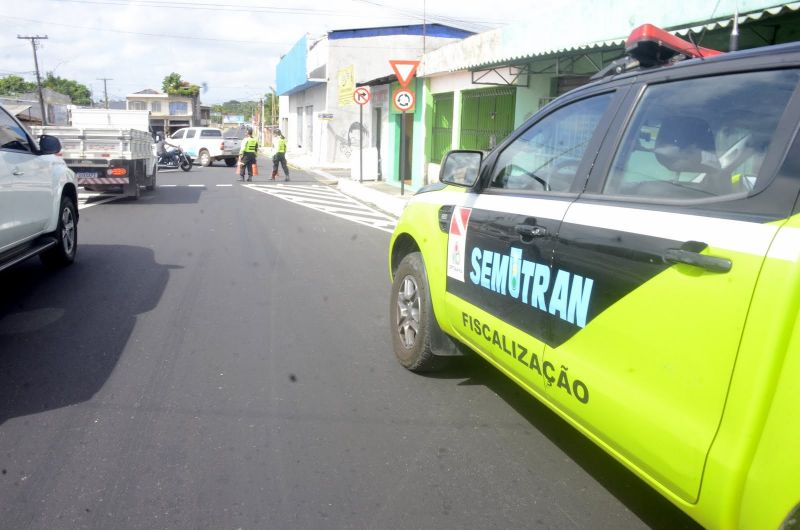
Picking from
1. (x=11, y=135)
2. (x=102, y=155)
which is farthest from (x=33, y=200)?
(x=102, y=155)

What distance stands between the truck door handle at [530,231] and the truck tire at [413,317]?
1.18 meters

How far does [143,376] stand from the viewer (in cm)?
446

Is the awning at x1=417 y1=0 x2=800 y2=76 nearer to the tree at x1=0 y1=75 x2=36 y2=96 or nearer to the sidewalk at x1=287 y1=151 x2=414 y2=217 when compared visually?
the sidewalk at x1=287 y1=151 x2=414 y2=217

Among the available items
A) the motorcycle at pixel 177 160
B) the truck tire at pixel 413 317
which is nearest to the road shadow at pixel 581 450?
the truck tire at pixel 413 317

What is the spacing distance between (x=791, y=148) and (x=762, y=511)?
1063mm

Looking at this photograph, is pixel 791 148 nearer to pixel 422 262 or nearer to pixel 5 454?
pixel 422 262

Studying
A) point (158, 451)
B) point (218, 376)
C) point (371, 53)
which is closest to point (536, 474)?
point (158, 451)

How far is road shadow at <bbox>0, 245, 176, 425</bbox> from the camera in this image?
4203 mm

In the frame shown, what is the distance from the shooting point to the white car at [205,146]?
100 feet

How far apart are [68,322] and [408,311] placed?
117 inches

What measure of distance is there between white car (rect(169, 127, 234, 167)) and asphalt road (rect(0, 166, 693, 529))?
24703mm

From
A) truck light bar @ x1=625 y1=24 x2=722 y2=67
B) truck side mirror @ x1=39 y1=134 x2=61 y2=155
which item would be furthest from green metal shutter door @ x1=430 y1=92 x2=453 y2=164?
truck light bar @ x1=625 y1=24 x2=722 y2=67

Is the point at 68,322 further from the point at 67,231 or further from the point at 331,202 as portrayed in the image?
the point at 331,202

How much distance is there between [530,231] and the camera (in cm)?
309
